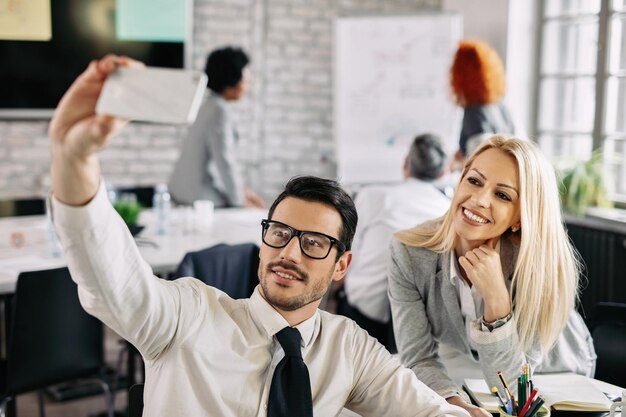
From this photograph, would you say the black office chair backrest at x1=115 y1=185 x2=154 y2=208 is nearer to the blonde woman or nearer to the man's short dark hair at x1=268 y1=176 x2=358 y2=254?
the blonde woman

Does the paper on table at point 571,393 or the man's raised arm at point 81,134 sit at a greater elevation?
the man's raised arm at point 81,134

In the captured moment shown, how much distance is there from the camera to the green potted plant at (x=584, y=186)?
4836mm

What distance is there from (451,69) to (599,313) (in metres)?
2.82

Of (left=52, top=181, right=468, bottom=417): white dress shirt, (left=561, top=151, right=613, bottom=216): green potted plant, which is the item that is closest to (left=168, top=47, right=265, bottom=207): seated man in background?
(left=561, top=151, right=613, bottom=216): green potted plant

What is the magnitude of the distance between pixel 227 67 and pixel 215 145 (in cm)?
47

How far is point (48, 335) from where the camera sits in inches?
113

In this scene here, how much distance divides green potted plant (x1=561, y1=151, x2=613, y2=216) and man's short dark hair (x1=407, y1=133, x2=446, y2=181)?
1548 millimetres

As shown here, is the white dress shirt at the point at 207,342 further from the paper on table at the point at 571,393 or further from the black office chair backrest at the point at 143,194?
the black office chair backrest at the point at 143,194

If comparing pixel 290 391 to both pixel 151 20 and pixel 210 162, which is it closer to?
pixel 210 162

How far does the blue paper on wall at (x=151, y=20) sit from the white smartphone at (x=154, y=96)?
15.7 feet

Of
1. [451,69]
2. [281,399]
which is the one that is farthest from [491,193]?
[451,69]

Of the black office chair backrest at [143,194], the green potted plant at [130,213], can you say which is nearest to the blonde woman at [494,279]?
the green potted plant at [130,213]

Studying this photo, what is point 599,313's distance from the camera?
2.44 metres

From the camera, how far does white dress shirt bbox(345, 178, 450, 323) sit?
3.42 meters
